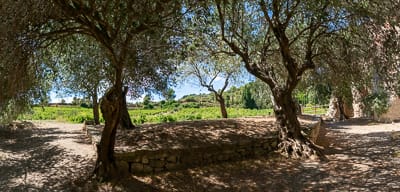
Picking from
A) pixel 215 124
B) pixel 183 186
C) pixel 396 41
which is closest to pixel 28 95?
pixel 183 186

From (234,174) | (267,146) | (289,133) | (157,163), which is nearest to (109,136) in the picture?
(157,163)

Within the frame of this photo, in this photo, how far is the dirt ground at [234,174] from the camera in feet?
23.5

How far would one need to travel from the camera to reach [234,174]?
8.31 metres

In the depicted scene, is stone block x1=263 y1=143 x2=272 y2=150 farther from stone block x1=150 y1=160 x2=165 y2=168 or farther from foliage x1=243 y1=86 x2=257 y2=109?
foliage x1=243 y1=86 x2=257 y2=109

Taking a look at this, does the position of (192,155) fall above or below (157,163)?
above

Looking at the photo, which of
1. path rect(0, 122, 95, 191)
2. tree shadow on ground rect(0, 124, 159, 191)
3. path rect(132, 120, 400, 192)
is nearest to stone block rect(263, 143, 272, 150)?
path rect(132, 120, 400, 192)

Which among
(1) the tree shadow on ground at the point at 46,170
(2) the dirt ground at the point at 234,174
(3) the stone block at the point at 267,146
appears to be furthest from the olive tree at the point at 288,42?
(1) the tree shadow on ground at the point at 46,170

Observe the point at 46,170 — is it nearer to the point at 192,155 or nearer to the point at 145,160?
the point at 145,160

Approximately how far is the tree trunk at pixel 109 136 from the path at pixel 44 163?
61cm

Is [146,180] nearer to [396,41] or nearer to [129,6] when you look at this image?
[129,6]

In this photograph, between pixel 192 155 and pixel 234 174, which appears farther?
pixel 192 155

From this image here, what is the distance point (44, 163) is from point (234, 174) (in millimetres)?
5219

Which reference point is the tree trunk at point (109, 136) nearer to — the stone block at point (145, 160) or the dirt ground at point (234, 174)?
the dirt ground at point (234, 174)

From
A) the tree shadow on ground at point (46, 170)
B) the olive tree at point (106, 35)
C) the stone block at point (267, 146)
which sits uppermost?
the olive tree at point (106, 35)
